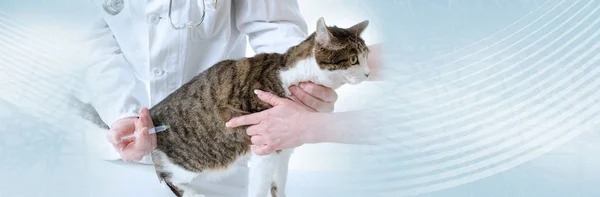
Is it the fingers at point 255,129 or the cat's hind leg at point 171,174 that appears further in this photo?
the cat's hind leg at point 171,174

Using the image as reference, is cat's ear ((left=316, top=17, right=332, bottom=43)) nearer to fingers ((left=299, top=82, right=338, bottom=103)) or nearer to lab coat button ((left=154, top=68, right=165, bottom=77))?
fingers ((left=299, top=82, right=338, bottom=103))

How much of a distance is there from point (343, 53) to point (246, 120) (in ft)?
0.57

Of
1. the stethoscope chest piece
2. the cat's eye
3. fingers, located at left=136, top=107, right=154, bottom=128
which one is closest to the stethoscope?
the stethoscope chest piece

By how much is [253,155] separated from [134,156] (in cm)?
18

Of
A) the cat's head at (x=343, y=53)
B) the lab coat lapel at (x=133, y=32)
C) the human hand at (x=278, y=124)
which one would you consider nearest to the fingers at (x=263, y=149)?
the human hand at (x=278, y=124)

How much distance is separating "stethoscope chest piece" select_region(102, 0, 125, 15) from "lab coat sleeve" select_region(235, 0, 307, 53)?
0.66 feet

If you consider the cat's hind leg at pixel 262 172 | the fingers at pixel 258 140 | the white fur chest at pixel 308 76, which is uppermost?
the white fur chest at pixel 308 76

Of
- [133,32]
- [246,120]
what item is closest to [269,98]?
[246,120]

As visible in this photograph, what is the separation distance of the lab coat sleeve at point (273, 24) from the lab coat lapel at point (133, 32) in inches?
6.5

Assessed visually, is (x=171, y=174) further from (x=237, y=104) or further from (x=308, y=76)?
(x=308, y=76)

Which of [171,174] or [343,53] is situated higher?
[343,53]

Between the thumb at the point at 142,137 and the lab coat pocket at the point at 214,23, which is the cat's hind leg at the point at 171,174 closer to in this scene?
the thumb at the point at 142,137

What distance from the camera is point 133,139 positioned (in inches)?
34.9

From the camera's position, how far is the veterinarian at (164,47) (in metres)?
0.89
